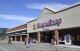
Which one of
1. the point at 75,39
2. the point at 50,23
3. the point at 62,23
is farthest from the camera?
the point at 50,23

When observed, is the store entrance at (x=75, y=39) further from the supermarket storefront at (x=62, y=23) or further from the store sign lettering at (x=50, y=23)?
the store sign lettering at (x=50, y=23)

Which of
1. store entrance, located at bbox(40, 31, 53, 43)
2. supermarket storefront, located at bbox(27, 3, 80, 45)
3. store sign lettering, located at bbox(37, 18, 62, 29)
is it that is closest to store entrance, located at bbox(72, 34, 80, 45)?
supermarket storefront, located at bbox(27, 3, 80, 45)

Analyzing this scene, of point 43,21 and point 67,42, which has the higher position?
point 43,21

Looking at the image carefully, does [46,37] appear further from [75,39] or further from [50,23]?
[75,39]

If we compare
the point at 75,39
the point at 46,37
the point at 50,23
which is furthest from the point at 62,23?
the point at 46,37

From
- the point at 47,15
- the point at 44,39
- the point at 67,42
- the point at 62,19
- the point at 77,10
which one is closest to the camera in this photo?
the point at 77,10

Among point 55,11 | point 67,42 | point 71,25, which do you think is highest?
point 55,11

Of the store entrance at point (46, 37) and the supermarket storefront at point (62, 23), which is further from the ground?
the supermarket storefront at point (62, 23)

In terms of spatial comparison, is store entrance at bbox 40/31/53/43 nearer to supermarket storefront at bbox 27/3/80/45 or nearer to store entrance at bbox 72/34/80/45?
supermarket storefront at bbox 27/3/80/45

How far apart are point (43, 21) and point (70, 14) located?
13.2 meters

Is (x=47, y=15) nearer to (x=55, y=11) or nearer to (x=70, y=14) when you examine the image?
(x=55, y=11)

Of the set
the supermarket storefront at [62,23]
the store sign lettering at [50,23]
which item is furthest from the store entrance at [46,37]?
the store sign lettering at [50,23]

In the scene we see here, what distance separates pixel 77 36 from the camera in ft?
144

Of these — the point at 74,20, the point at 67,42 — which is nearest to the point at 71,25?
the point at 74,20
